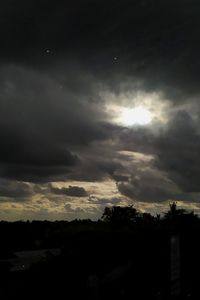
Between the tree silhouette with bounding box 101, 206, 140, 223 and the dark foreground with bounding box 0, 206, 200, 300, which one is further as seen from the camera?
the tree silhouette with bounding box 101, 206, 140, 223

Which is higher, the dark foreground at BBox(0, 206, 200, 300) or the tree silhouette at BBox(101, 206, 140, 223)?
the tree silhouette at BBox(101, 206, 140, 223)

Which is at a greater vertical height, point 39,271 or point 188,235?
point 188,235

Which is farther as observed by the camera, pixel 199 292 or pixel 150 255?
pixel 150 255

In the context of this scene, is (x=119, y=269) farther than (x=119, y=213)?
No

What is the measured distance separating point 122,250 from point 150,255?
9.72 ft

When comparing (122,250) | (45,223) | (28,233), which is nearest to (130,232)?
(122,250)

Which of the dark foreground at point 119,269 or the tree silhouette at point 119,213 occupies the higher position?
the tree silhouette at point 119,213

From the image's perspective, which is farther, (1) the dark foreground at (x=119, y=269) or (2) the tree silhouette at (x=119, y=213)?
(2) the tree silhouette at (x=119, y=213)

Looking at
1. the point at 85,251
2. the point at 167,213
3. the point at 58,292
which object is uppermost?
the point at 167,213

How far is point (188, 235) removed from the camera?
96.2 feet

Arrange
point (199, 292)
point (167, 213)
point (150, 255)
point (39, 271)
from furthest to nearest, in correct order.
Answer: point (167, 213) < point (150, 255) < point (199, 292) < point (39, 271)

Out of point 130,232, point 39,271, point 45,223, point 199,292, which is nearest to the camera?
point 39,271

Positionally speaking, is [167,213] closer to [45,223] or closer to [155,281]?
[155,281]

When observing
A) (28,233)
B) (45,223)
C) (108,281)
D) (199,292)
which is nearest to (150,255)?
(199,292)
